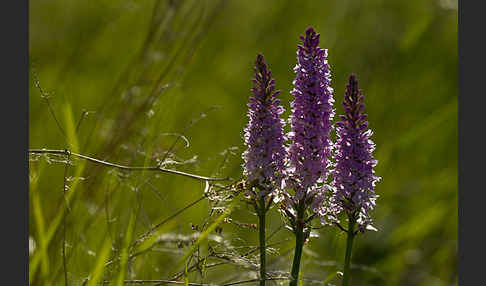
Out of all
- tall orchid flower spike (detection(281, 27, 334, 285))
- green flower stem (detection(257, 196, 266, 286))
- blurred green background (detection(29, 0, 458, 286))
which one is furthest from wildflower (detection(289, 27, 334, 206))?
blurred green background (detection(29, 0, 458, 286))

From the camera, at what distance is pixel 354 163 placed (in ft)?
6.81

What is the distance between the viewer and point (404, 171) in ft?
17.9

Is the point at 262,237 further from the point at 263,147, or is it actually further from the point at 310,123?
the point at 310,123

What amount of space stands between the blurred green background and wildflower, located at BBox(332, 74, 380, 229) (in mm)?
453

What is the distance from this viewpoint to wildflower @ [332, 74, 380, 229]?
2070 millimetres

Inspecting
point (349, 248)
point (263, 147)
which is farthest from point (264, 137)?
point (349, 248)

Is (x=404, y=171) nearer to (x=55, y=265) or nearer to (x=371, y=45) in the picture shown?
(x=371, y=45)

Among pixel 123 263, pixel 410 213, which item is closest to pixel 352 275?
pixel 410 213

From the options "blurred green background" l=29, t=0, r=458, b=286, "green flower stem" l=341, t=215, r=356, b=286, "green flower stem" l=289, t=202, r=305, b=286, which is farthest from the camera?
"blurred green background" l=29, t=0, r=458, b=286

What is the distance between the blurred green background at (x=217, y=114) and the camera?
9.37ft

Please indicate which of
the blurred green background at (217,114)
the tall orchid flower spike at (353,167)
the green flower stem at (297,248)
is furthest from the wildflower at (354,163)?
the blurred green background at (217,114)

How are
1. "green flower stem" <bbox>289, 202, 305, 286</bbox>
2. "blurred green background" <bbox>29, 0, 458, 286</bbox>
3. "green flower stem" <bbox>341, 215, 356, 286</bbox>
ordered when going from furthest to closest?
"blurred green background" <bbox>29, 0, 458, 286</bbox> < "green flower stem" <bbox>341, 215, 356, 286</bbox> < "green flower stem" <bbox>289, 202, 305, 286</bbox>

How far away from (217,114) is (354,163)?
4228mm

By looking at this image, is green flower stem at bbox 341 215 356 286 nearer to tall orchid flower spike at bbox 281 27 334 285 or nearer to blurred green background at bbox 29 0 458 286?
tall orchid flower spike at bbox 281 27 334 285
